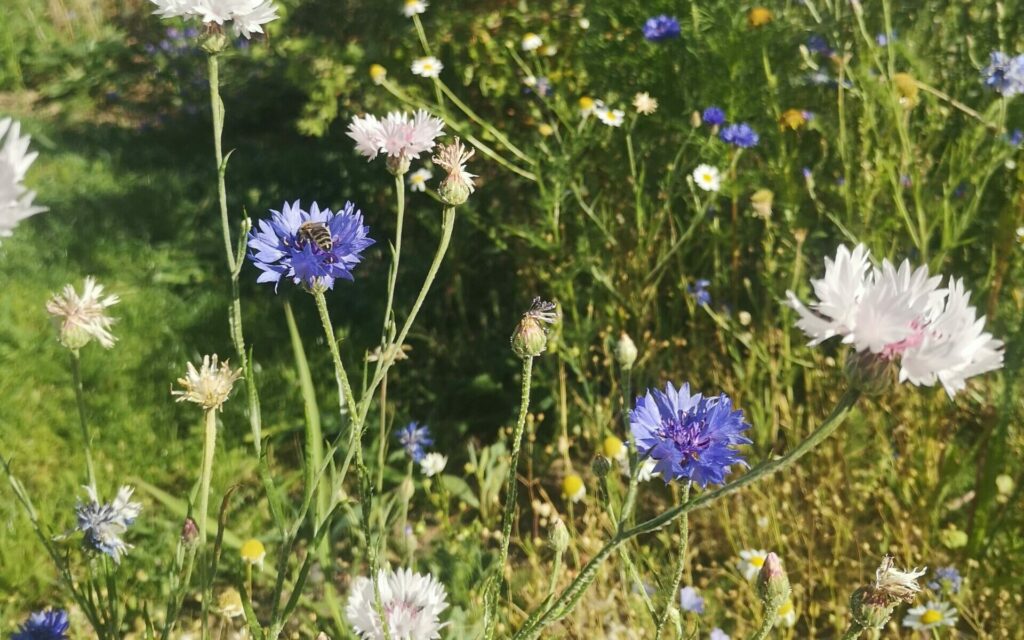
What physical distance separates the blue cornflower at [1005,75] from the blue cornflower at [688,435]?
123cm

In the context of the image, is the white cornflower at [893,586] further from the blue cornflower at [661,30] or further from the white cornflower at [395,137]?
the blue cornflower at [661,30]

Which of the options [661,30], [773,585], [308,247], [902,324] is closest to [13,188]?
[308,247]

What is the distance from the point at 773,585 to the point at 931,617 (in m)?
0.77

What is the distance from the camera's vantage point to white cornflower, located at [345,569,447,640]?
93 centimetres

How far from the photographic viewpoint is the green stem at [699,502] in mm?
584

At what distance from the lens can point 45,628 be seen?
106 centimetres

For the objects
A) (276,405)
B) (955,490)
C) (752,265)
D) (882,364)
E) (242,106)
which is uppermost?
(242,106)

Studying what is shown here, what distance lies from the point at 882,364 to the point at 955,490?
1.34 m

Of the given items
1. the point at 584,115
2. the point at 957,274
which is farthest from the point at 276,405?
the point at 957,274

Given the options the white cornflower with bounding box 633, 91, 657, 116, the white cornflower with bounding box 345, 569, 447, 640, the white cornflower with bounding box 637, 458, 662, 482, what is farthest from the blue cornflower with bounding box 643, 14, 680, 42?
the white cornflower with bounding box 345, 569, 447, 640

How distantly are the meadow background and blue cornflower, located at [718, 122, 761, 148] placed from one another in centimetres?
5

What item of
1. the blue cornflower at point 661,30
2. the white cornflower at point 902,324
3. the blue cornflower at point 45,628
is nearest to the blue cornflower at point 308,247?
the white cornflower at point 902,324

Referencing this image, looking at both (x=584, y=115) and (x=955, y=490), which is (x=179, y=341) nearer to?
(x=584, y=115)

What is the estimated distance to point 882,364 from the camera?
614mm
